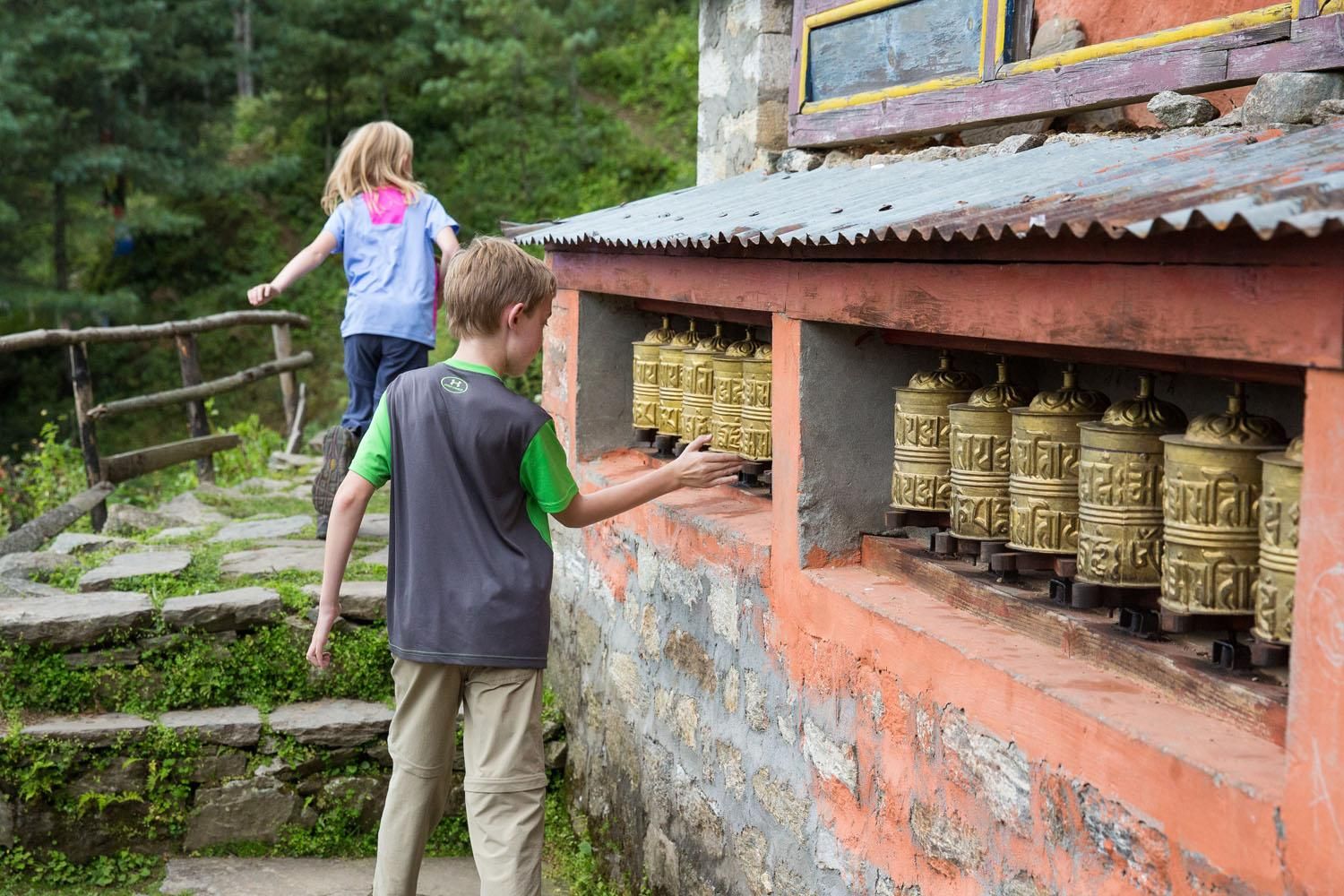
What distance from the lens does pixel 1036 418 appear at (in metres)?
2.71

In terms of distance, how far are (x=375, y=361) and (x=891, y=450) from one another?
2502 mm

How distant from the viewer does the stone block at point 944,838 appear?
99.4 inches

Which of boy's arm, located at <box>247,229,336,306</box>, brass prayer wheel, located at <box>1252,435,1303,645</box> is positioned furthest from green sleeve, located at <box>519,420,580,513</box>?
boy's arm, located at <box>247,229,336,306</box>

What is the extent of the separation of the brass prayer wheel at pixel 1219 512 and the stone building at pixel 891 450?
10 cm

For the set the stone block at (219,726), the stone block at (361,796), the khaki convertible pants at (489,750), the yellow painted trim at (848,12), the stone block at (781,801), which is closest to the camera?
the khaki convertible pants at (489,750)

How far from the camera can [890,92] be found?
13.6 feet

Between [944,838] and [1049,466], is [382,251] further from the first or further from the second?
[944,838]

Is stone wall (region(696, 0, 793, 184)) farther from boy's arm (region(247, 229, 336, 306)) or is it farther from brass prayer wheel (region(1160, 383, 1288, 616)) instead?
brass prayer wheel (region(1160, 383, 1288, 616))

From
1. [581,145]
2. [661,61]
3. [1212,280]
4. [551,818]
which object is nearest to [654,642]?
[551,818]

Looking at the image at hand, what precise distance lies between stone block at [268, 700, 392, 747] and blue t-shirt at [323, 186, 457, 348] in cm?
140

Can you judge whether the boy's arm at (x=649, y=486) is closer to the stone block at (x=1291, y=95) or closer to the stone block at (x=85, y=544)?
the stone block at (x=1291, y=95)

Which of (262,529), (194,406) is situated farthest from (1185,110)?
(194,406)

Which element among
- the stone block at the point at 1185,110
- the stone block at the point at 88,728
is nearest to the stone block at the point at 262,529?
the stone block at the point at 88,728

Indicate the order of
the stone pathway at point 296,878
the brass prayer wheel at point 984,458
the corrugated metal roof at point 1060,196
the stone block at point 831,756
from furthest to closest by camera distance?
the stone pathway at point 296,878, the stone block at point 831,756, the brass prayer wheel at point 984,458, the corrugated metal roof at point 1060,196
